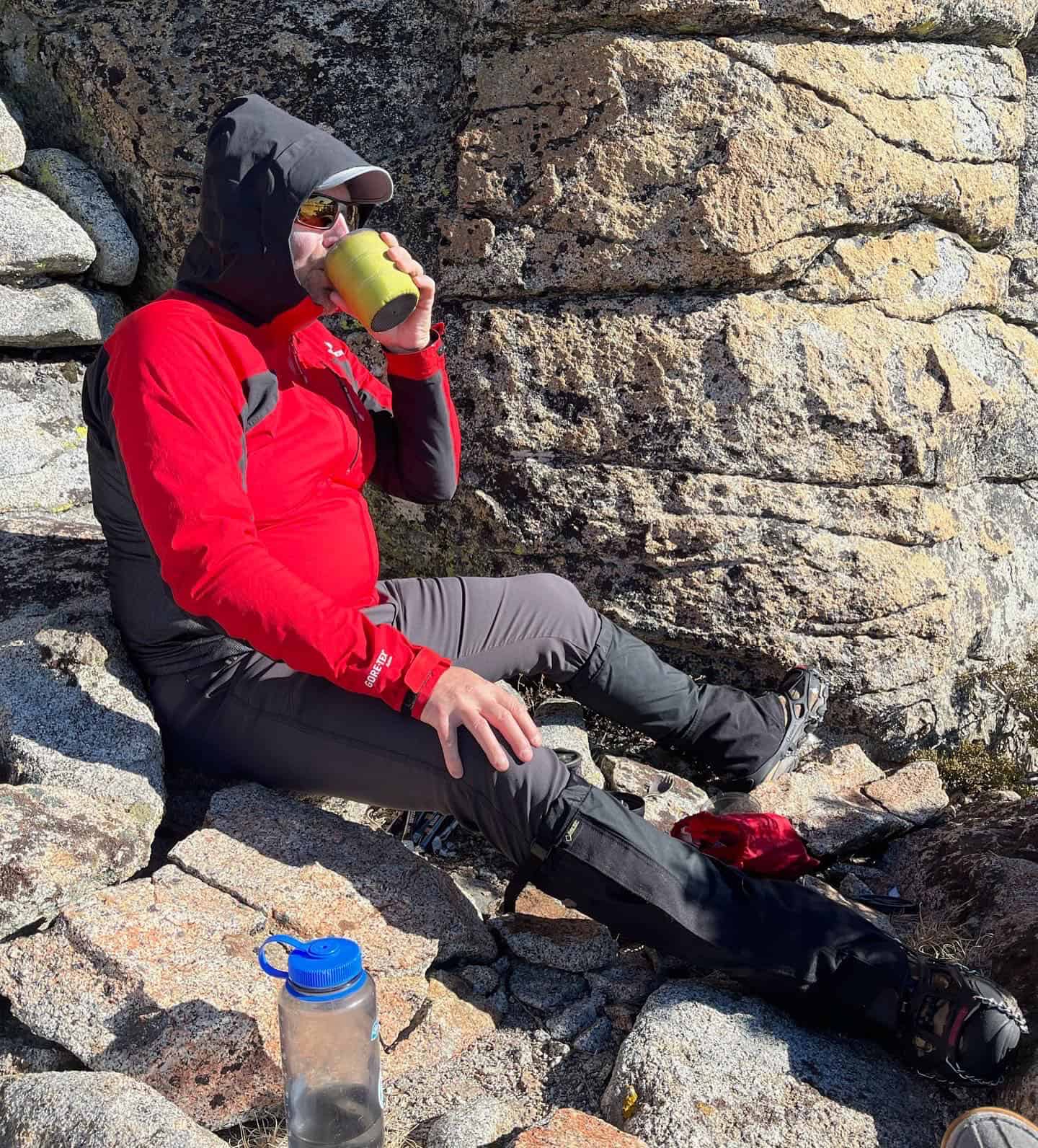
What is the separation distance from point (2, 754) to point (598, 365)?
242 cm

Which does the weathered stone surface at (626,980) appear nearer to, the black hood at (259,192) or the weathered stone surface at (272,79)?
the black hood at (259,192)

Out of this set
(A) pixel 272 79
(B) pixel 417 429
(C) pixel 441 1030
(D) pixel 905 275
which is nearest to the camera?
(C) pixel 441 1030

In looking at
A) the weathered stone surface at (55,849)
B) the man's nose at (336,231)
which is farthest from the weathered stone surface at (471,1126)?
the man's nose at (336,231)

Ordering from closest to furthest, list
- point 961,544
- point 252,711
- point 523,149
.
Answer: point 252,711
point 523,149
point 961,544

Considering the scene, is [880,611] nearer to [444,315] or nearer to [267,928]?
[444,315]

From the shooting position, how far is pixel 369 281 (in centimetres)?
315

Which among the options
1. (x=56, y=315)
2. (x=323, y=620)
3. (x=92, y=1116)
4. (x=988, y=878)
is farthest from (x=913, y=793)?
(x=56, y=315)

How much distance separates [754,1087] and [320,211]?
100 inches

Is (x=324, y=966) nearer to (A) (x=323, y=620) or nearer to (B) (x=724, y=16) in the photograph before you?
(A) (x=323, y=620)

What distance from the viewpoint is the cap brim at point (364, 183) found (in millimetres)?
3229

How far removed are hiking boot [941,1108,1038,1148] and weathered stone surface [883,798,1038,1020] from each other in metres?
0.59

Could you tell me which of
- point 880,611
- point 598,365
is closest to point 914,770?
point 880,611

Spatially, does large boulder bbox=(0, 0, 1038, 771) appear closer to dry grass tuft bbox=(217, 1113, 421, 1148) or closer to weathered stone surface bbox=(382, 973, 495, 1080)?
weathered stone surface bbox=(382, 973, 495, 1080)

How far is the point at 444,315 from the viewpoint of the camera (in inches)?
178
